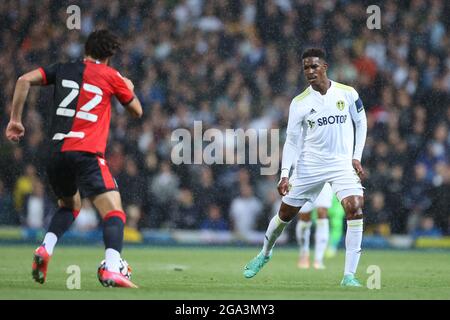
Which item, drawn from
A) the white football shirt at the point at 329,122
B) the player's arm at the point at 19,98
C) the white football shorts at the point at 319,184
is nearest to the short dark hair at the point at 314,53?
the white football shirt at the point at 329,122

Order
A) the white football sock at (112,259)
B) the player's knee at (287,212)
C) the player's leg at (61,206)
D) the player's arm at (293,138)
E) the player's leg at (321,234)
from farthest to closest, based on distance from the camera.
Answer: the player's leg at (321,234)
the player's knee at (287,212)
the player's arm at (293,138)
the player's leg at (61,206)
the white football sock at (112,259)

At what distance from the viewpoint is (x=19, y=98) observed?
28.2ft

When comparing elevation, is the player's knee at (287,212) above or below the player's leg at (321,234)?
above

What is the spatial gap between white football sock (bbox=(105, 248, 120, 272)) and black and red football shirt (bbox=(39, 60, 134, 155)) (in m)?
0.87

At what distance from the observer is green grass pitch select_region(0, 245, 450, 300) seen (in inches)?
328

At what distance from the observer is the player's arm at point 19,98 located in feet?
28.0

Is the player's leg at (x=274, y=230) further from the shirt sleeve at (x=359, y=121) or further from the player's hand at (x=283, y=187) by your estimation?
the shirt sleeve at (x=359, y=121)

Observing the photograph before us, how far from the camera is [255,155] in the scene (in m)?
18.5

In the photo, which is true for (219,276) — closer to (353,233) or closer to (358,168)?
(353,233)

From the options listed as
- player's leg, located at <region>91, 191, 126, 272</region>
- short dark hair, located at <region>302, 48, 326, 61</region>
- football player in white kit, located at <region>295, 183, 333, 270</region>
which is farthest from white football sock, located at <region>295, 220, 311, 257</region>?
player's leg, located at <region>91, 191, 126, 272</region>

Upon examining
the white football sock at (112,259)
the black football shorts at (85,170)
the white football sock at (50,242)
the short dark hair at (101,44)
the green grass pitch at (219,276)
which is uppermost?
the short dark hair at (101,44)

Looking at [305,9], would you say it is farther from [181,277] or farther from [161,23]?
[181,277]

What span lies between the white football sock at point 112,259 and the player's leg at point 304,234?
5.01 meters

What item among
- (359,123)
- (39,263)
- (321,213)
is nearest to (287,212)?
(359,123)
